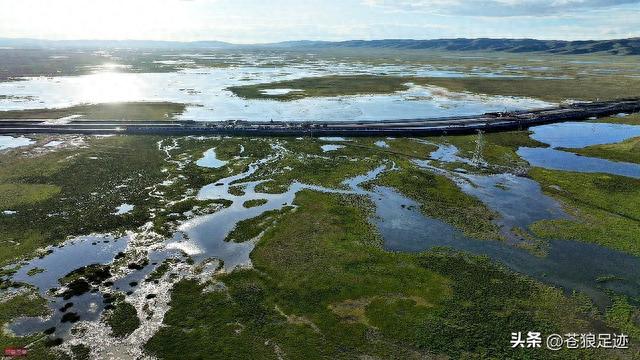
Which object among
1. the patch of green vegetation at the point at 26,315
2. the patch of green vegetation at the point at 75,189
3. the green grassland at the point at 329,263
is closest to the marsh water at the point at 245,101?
the patch of green vegetation at the point at 75,189

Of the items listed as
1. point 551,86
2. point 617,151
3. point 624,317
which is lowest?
point 624,317

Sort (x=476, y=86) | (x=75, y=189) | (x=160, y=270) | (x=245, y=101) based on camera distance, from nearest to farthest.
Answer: (x=160, y=270)
(x=75, y=189)
(x=245, y=101)
(x=476, y=86)

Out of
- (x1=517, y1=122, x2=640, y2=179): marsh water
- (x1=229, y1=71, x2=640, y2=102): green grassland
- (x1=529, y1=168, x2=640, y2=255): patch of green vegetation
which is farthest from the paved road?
(x1=229, y1=71, x2=640, y2=102): green grassland

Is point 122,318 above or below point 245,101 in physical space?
below

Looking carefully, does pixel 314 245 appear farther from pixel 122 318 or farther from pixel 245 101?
pixel 245 101

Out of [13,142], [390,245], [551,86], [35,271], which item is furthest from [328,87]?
[35,271]

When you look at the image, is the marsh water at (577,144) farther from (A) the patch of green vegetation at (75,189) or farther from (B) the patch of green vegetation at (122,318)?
(B) the patch of green vegetation at (122,318)
